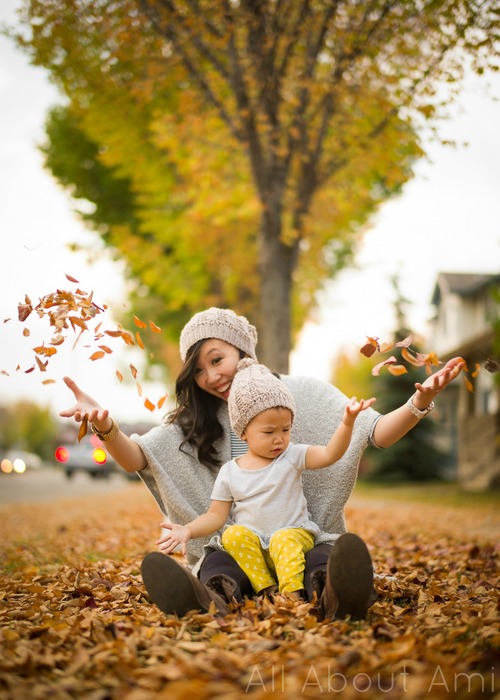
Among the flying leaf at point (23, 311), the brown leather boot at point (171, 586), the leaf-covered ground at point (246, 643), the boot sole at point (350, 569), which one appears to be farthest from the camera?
the flying leaf at point (23, 311)

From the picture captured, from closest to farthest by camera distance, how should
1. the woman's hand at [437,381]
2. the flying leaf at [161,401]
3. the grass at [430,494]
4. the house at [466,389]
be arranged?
the woman's hand at [437,381], the flying leaf at [161,401], the grass at [430,494], the house at [466,389]

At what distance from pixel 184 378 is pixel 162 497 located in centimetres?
69

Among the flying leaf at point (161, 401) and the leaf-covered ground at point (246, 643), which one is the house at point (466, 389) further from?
the flying leaf at point (161, 401)

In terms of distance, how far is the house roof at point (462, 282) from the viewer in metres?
27.0

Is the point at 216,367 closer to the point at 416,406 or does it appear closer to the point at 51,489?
the point at 416,406

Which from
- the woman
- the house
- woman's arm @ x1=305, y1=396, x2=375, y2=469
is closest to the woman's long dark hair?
the woman

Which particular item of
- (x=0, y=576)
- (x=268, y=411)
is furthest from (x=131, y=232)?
(x=268, y=411)

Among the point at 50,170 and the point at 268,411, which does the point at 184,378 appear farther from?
the point at 50,170

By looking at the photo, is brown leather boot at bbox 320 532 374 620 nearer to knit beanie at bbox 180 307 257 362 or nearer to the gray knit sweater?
the gray knit sweater

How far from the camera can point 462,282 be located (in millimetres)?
28172

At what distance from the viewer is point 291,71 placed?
9734 millimetres

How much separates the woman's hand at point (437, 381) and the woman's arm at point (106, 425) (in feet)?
5.04

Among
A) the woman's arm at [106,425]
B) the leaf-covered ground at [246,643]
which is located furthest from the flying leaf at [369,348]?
the woman's arm at [106,425]

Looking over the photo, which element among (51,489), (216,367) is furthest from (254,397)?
(51,489)
